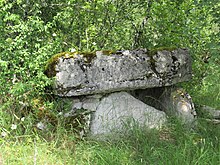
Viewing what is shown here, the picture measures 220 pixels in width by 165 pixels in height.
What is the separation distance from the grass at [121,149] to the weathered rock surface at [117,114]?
0.18 meters

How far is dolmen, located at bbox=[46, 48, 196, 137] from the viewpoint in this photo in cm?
434

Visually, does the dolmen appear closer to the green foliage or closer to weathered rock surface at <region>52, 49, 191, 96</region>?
weathered rock surface at <region>52, 49, 191, 96</region>

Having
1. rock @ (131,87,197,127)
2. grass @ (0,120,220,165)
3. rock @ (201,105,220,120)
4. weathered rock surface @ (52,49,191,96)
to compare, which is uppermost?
weathered rock surface @ (52,49,191,96)

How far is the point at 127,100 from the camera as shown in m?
4.70

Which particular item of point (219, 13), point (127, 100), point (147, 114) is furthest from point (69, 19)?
point (219, 13)

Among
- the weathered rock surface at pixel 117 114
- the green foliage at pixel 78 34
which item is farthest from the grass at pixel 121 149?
the green foliage at pixel 78 34

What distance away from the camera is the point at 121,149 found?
373cm

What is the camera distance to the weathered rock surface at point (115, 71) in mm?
4344

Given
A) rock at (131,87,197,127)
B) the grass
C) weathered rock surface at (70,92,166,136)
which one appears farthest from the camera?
rock at (131,87,197,127)

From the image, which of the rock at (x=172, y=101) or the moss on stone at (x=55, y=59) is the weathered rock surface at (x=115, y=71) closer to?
the moss on stone at (x=55, y=59)

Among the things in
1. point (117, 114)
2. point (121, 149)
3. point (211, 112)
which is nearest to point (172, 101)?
point (211, 112)

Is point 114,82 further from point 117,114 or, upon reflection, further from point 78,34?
point 78,34

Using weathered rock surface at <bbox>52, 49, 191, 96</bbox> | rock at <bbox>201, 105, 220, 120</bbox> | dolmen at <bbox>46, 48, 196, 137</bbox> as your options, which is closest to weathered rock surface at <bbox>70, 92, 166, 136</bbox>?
dolmen at <bbox>46, 48, 196, 137</bbox>

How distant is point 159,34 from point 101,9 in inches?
42.2
